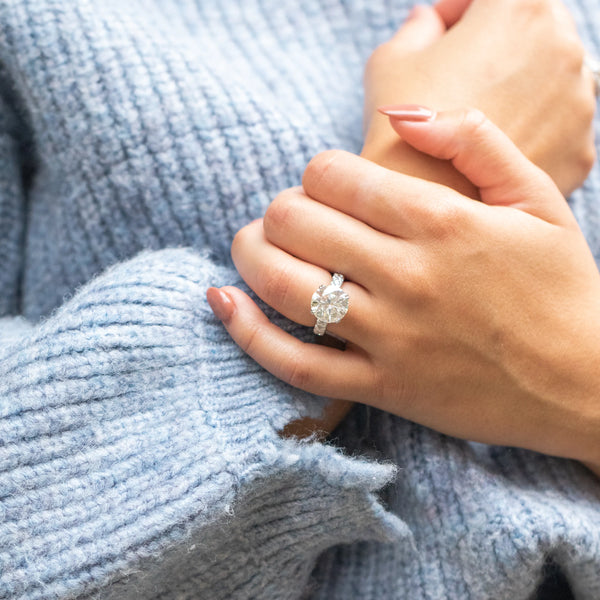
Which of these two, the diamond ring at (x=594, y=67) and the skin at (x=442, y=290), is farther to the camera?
the diamond ring at (x=594, y=67)

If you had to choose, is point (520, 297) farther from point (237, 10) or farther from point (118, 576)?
point (237, 10)

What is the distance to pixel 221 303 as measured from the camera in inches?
23.0

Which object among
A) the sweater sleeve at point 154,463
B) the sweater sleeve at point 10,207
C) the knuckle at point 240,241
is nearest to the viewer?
the sweater sleeve at point 154,463

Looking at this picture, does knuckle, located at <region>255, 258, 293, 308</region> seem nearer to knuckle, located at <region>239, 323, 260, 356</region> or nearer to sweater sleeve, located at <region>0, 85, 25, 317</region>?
knuckle, located at <region>239, 323, 260, 356</region>

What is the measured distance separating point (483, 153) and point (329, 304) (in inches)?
8.9

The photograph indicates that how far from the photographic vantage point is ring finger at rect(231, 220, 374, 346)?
565mm

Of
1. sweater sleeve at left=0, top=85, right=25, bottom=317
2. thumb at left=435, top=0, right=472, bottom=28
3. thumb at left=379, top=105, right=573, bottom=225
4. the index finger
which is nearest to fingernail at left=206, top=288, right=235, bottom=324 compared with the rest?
the index finger

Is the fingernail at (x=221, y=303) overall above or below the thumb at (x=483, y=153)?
below

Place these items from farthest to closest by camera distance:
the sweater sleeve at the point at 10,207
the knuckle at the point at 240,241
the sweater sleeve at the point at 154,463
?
the sweater sleeve at the point at 10,207, the knuckle at the point at 240,241, the sweater sleeve at the point at 154,463

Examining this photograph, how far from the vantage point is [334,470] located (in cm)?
54

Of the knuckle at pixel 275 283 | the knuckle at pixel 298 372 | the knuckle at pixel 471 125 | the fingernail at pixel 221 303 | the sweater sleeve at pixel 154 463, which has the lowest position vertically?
the sweater sleeve at pixel 154 463

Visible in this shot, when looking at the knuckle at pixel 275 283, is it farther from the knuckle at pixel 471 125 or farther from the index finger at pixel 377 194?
the knuckle at pixel 471 125

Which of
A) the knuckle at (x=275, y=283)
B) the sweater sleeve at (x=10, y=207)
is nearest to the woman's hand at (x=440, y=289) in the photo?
the knuckle at (x=275, y=283)

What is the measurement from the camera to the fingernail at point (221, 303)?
0.58 m
